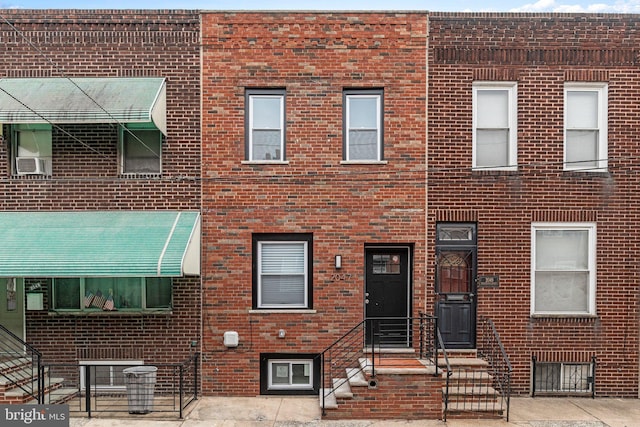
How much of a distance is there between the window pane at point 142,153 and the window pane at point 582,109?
320 inches

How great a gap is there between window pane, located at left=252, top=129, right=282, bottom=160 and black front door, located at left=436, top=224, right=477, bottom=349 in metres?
3.56

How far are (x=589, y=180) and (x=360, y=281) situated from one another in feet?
15.9

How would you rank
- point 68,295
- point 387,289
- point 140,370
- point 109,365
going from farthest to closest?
point 387,289 < point 68,295 < point 109,365 < point 140,370

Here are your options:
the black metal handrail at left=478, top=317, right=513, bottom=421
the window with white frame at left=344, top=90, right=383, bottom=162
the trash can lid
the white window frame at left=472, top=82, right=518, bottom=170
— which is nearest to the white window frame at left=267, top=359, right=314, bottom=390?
the trash can lid

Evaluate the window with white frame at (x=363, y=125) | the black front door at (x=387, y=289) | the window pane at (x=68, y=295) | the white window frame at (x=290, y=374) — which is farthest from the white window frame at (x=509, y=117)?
the window pane at (x=68, y=295)

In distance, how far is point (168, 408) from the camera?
8.50 metres

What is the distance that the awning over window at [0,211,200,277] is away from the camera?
25.7ft

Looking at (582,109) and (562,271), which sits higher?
(582,109)

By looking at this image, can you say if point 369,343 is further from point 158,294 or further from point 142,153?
point 142,153

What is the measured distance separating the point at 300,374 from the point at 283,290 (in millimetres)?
1661

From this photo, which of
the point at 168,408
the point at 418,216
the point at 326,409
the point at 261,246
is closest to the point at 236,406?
the point at 168,408

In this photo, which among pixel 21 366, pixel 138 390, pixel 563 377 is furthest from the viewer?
pixel 563 377

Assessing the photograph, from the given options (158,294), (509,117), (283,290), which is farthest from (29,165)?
(509,117)

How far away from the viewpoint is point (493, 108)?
31.2 ft
